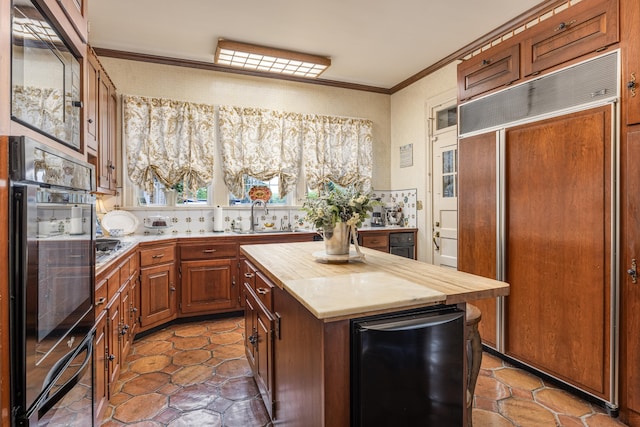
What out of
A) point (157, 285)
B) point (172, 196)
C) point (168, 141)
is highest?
point (168, 141)

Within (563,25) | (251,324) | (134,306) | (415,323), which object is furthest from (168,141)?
(563,25)

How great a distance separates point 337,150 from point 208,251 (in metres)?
2.29

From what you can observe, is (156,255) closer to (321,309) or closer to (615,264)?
(321,309)

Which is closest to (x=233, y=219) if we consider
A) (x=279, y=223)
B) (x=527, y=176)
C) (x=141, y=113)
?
(x=279, y=223)

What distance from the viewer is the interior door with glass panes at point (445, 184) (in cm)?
413

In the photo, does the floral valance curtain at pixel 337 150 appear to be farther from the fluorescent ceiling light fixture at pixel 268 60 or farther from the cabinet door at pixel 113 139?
the cabinet door at pixel 113 139

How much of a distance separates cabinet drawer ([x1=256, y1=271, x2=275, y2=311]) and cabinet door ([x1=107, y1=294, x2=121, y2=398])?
0.89 meters

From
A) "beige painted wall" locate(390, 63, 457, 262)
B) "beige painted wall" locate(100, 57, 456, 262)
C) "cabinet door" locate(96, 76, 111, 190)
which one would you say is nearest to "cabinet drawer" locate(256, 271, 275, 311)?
"cabinet door" locate(96, 76, 111, 190)

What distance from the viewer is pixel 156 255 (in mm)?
3385

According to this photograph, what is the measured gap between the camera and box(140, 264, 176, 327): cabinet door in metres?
3.26

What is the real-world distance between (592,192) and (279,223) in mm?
3453

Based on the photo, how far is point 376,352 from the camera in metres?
1.22

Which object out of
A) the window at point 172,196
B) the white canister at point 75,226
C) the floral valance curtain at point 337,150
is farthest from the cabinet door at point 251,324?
the floral valance curtain at point 337,150

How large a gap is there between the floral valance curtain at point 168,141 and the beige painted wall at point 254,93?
0.57 feet
